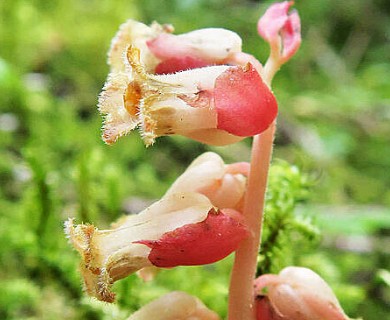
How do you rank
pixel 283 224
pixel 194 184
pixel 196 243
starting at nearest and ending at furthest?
1. pixel 196 243
2. pixel 194 184
3. pixel 283 224

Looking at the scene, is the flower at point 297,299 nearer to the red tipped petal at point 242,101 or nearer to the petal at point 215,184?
the petal at point 215,184

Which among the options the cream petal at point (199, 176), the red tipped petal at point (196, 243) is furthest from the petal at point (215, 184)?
the red tipped petal at point (196, 243)

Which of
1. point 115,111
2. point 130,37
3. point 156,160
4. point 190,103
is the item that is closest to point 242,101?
point 190,103

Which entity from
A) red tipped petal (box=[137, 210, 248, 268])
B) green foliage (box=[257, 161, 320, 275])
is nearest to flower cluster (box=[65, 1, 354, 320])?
red tipped petal (box=[137, 210, 248, 268])

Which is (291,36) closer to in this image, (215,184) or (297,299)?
(215,184)

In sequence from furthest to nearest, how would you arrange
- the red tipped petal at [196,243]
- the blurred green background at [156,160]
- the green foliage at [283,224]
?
the blurred green background at [156,160], the green foliage at [283,224], the red tipped petal at [196,243]

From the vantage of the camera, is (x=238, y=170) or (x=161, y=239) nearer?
(x=161, y=239)
